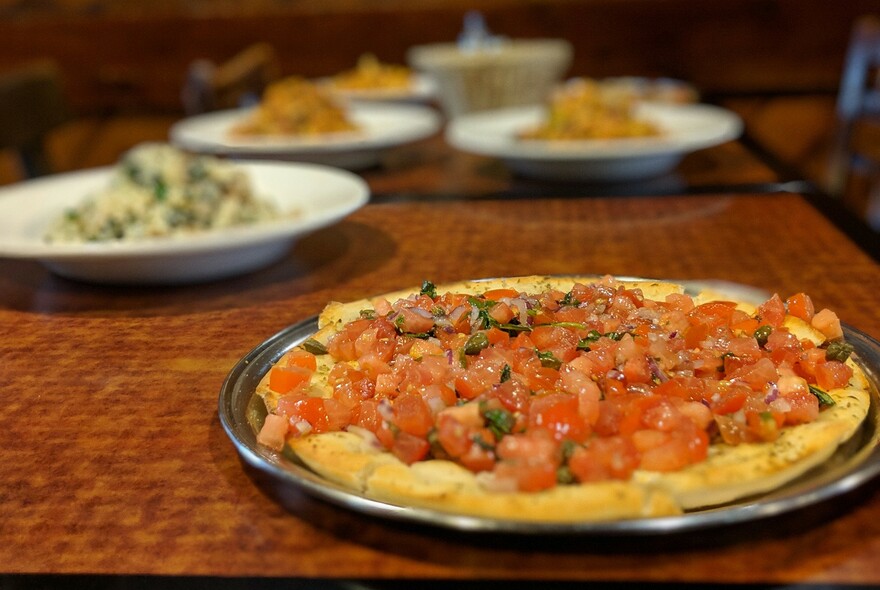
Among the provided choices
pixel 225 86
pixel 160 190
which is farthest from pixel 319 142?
pixel 225 86

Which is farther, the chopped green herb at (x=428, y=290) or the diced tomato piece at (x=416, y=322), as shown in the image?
the chopped green herb at (x=428, y=290)

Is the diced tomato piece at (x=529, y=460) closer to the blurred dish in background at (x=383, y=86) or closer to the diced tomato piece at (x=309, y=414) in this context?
the diced tomato piece at (x=309, y=414)

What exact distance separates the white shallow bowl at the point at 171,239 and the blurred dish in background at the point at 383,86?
1.93 meters

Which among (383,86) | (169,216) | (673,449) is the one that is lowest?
(383,86)

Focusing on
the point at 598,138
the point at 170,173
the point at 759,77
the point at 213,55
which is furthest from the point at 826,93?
the point at 170,173

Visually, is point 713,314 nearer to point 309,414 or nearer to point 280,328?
point 309,414

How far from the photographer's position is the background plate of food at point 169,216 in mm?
1473

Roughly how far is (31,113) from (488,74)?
189 centimetres

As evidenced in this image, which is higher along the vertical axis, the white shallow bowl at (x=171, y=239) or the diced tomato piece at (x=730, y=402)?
the diced tomato piece at (x=730, y=402)

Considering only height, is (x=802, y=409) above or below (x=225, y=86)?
above

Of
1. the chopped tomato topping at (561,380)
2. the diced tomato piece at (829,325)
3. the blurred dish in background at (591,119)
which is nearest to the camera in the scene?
the chopped tomato topping at (561,380)

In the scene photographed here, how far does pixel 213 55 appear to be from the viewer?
636 cm

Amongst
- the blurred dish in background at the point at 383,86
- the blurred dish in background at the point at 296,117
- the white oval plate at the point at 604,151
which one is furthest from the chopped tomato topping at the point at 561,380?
the blurred dish in background at the point at 383,86

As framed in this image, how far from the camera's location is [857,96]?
3.54m
